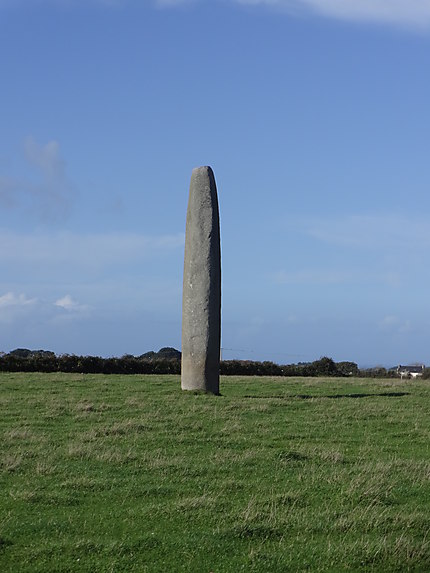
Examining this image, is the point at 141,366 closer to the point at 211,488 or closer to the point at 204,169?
the point at 204,169

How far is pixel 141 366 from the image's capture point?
39.5 metres

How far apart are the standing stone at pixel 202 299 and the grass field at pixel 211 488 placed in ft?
13.6

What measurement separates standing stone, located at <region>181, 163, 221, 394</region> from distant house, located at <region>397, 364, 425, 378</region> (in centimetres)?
2165

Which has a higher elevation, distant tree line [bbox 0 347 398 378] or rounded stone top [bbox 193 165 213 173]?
rounded stone top [bbox 193 165 213 173]

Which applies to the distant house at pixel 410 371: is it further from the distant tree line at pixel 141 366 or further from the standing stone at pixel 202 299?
the standing stone at pixel 202 299

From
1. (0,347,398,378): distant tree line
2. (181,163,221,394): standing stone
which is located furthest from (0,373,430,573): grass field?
(0,347,398,378): distant tree line

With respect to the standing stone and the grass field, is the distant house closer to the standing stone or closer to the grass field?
the standing stone

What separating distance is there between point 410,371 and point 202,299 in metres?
26.4

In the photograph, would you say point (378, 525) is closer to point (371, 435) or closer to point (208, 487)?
point (208, 487)

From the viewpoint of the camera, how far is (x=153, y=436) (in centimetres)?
1510

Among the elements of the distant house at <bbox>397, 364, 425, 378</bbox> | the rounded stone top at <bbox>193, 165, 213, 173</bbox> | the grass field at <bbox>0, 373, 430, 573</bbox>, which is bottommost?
the grass field at <bbox>0, 373, 430, 573</bbox>

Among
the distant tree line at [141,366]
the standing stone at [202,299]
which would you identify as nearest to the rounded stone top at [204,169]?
the standing stone at [202,299]

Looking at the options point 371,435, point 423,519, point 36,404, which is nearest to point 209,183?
point 36,404

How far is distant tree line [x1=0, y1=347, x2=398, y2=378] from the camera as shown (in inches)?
1464
